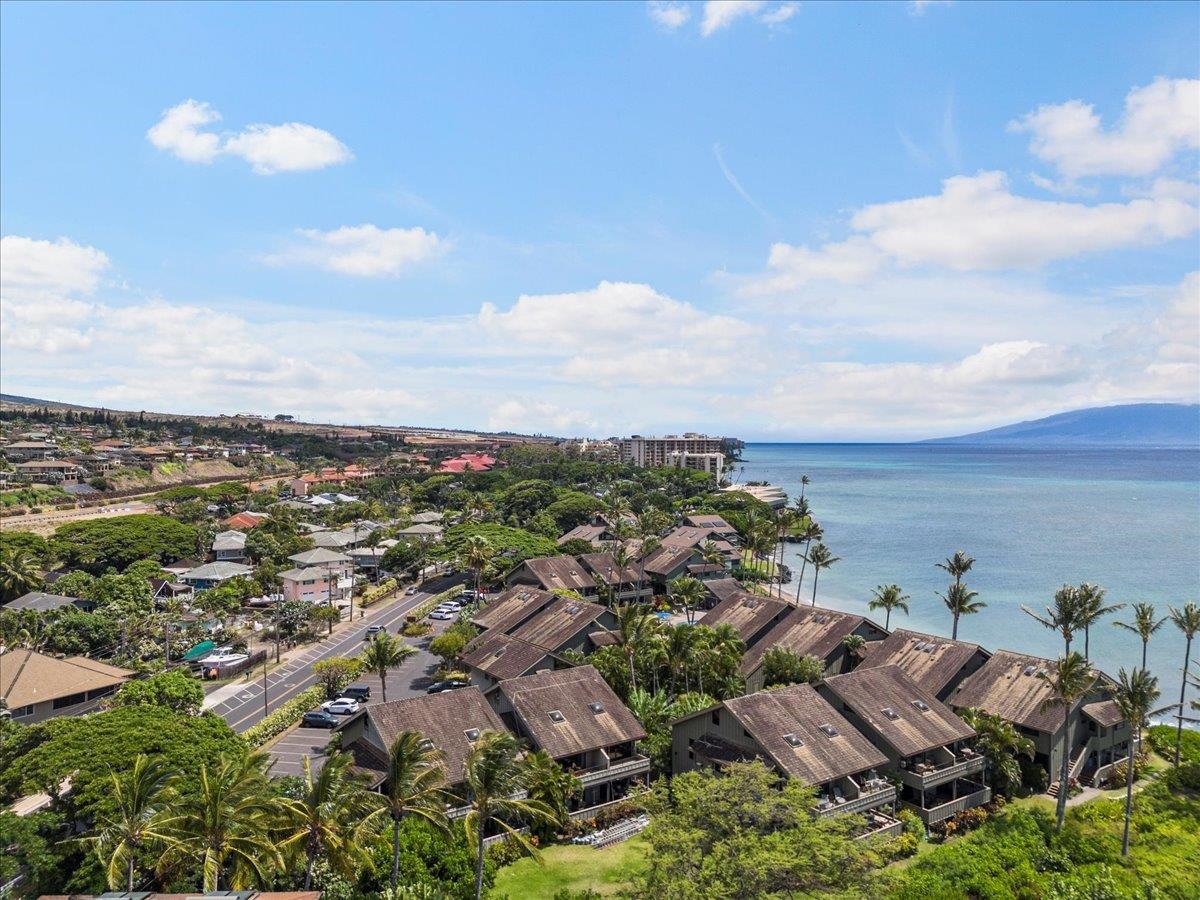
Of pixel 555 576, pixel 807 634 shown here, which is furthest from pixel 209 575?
A: pixel 807 634

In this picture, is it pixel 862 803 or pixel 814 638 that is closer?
pixel 862 803

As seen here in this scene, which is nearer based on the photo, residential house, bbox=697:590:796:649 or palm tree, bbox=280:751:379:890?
palm tree, bbox=280:751:379:890

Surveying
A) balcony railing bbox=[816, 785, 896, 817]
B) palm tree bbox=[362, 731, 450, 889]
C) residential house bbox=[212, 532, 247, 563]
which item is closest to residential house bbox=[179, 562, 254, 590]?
residential house bbox=[212, 532, 247, 563]

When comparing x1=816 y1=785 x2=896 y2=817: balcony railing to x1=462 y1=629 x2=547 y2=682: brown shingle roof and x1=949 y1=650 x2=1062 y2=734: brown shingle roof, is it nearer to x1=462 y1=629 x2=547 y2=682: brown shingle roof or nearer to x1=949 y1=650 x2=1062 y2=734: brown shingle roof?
x1=949 y1=650 x2=1062 y2=734: brown shingle roof

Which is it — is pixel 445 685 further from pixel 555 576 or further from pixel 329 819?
pixel 329 819

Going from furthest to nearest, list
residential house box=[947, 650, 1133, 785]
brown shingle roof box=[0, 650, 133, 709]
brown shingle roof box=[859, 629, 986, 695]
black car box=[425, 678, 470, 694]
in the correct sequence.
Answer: black car box=[425, 678, 470, 694], brown shingle roof box=[859, 629, 986, 695], brown shingle roof box=[0, 650, 133, 709], residential house box=[947, 650, 1133, 785]

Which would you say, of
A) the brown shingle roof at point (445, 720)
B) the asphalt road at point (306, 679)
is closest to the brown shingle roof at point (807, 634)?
the brown shingle roof at point (445, 720)
